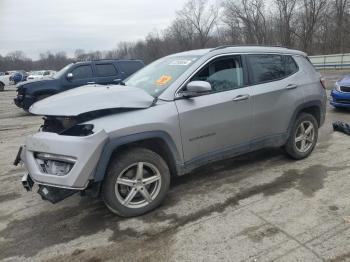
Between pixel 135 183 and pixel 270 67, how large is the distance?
271 cm

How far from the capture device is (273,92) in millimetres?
4953

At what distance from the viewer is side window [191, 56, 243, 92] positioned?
175 inches

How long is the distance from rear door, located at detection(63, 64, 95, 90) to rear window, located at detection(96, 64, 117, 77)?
28 centimetres

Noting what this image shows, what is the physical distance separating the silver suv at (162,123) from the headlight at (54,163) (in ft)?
0.03

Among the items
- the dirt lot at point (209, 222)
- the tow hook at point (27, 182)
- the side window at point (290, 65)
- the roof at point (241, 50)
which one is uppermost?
the roof at point (241, 50)

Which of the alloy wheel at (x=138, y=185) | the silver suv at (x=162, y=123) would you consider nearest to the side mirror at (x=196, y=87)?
the silver suv at (x=162, y=123)

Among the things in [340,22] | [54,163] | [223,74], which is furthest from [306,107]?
[340,22]

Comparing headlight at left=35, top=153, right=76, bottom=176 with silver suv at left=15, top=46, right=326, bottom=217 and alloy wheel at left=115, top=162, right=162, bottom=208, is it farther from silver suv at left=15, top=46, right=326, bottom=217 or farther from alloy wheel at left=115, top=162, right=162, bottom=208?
alloy wheel at left=115, top=162, right=162, bottom=208

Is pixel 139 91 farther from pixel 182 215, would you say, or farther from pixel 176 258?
pixel 176 258

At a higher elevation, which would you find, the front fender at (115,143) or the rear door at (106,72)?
the rear door at (106,72)

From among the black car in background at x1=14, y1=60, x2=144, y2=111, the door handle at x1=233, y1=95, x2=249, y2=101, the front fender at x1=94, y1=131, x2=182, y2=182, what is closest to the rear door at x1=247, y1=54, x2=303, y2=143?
the door handle at x1=233, y1=95, x2=249, y2=101

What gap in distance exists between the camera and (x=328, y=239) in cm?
332

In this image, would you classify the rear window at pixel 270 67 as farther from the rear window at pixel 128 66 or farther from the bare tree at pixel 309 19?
the bare tree at pixel 309 19

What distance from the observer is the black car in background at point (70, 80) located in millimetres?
11930
